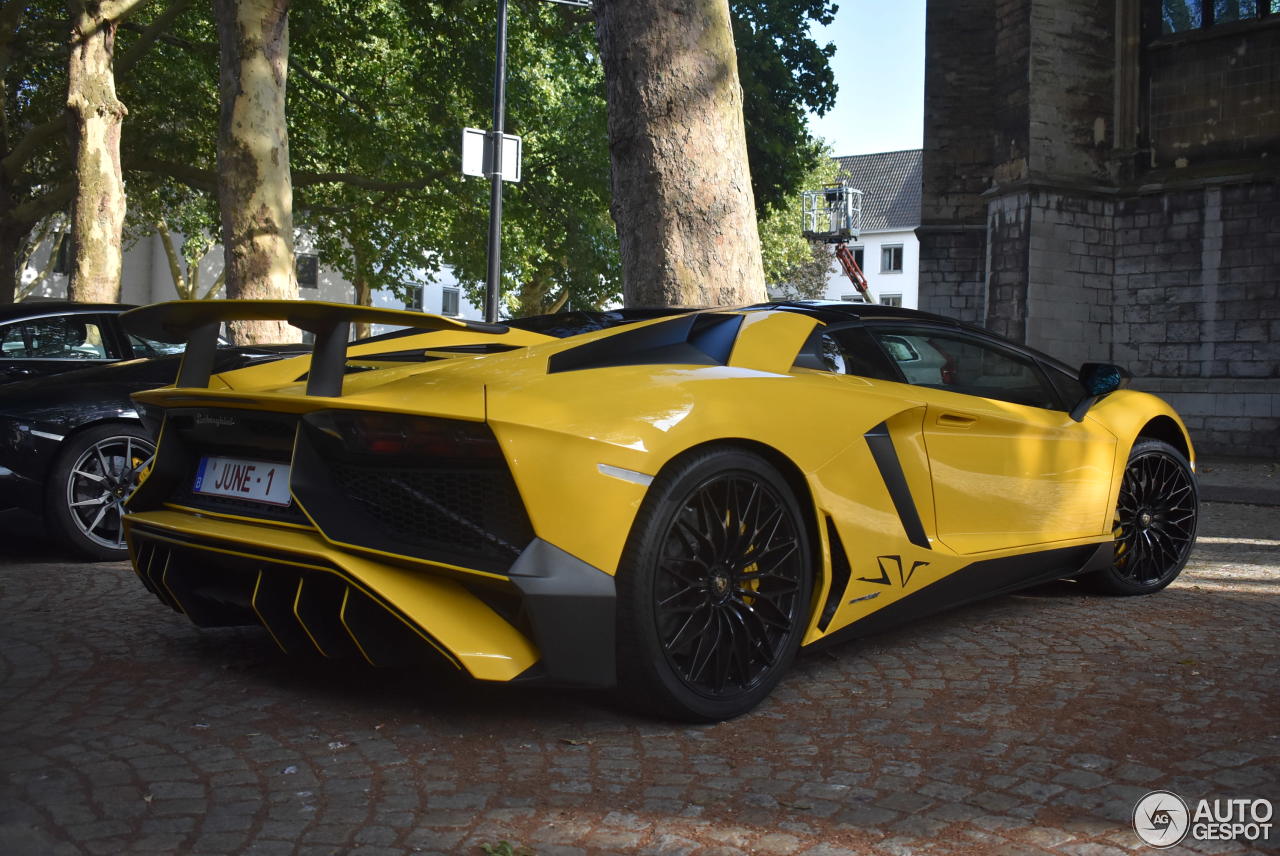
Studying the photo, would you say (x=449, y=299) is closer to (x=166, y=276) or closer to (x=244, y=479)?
(x=166, y=276)

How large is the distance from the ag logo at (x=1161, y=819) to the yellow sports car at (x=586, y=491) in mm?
1114

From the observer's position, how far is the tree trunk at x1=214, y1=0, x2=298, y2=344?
12479 millimetres

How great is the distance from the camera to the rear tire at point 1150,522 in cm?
542

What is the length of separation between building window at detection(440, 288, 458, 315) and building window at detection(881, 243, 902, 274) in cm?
2592

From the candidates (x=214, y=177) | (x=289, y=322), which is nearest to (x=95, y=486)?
(x=289, y=322)

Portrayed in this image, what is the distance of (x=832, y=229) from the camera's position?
70500 millimetres

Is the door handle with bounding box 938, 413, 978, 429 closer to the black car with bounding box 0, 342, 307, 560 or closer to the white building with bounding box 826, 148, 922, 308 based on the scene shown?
the black car with bounding box 0, 342, 307, 560

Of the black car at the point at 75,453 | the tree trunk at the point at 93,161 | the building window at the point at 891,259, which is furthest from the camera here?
the building window at the point at 891,259

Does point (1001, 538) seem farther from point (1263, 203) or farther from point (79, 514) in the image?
point (1263, 203)

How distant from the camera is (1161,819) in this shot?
9.25 ft

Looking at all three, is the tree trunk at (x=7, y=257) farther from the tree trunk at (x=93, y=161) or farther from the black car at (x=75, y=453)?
the black car at (x=75, y=453)

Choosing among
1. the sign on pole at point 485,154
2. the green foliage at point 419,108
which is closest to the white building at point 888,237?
the green foliage at point 419,108

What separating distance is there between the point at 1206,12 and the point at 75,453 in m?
A: 17.2

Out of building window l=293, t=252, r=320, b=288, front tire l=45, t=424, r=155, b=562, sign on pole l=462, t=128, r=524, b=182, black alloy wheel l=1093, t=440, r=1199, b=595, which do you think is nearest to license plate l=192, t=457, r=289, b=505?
front tire l=45, t=424, r=155, b=562
